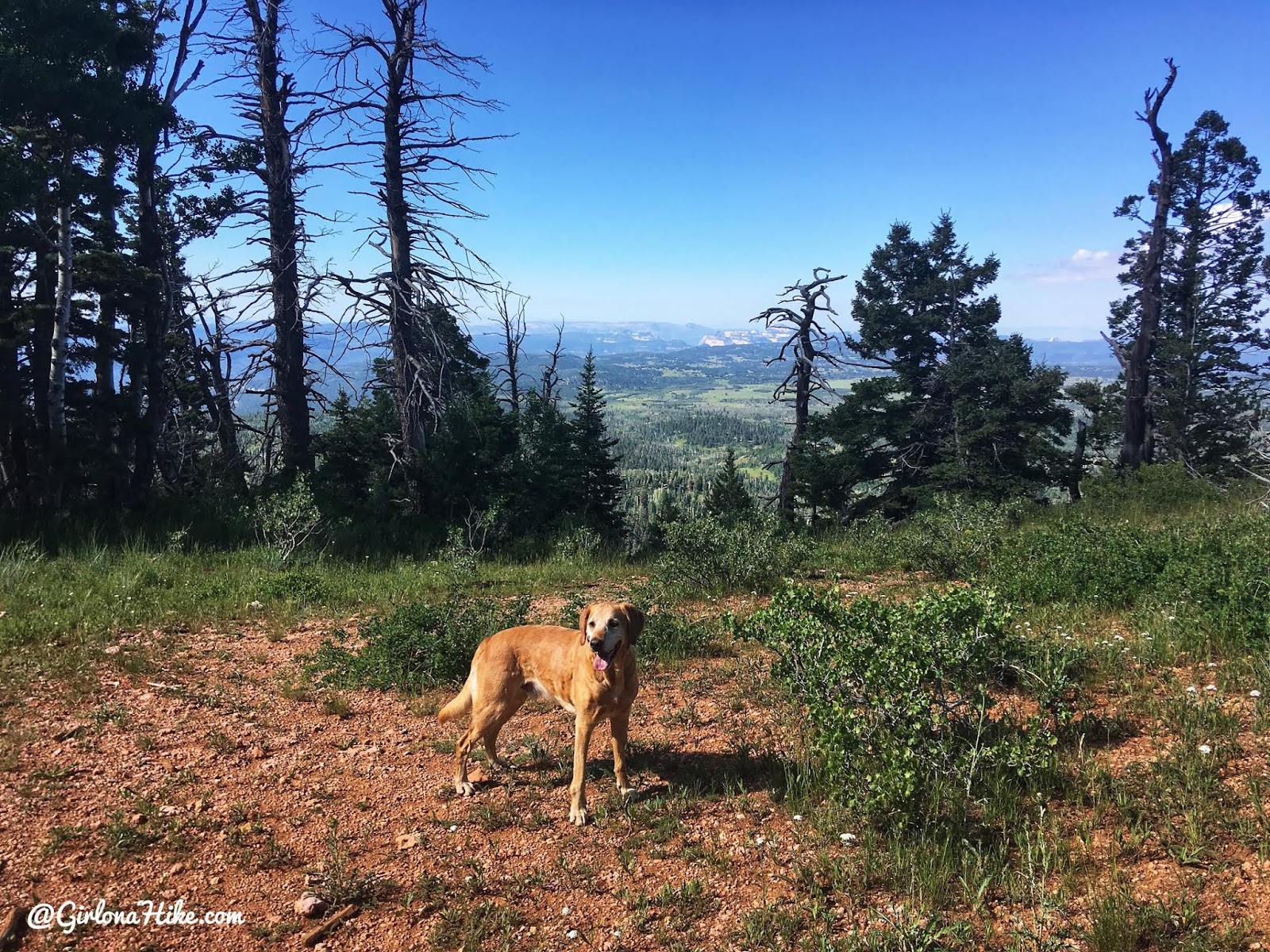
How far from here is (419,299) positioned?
1148 centimetres

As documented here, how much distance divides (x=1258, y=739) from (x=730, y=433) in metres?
152

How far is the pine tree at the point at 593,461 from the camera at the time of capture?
65.2 feet

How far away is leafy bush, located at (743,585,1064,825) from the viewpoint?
130 inches

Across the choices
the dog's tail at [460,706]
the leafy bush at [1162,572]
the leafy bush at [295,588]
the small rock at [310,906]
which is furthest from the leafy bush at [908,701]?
the leafy bush at [295,588]

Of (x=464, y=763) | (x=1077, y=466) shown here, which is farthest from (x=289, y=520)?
(x=1077, y=466)

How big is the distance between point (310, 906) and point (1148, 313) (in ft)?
82.3

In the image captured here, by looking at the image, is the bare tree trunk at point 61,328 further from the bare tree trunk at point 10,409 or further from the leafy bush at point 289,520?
the leafy bush at point 289,520

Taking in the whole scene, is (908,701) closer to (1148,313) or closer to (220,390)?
(220,390)

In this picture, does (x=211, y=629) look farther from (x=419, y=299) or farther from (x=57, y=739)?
(x=419, y=299)

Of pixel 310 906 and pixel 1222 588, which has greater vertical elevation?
pixel 1222 588

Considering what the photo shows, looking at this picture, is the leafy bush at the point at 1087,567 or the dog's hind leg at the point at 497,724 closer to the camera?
the dog's hind leg at the point at 497,724

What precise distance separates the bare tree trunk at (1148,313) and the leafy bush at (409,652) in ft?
70.3

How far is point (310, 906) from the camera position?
286 centimetres

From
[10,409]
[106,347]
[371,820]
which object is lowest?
[371,820]
